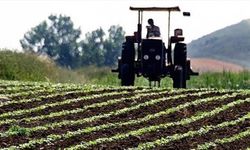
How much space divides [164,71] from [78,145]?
7.44 metres

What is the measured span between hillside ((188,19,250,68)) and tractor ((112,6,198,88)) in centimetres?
2369

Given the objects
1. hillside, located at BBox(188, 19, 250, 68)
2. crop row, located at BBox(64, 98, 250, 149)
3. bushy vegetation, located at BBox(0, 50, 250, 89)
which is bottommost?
crop row, located at BBox(64, 98, 250, 149)

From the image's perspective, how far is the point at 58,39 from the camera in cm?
6012

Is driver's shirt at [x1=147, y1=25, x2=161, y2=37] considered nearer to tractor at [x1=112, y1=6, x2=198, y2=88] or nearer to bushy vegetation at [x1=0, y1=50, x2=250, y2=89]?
tractor at [x1=112, y1=6, x2=198, y2=88]

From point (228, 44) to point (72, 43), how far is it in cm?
1599

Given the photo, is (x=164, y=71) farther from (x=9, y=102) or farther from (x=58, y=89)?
(x=9, y=102)

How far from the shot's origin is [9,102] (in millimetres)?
11961

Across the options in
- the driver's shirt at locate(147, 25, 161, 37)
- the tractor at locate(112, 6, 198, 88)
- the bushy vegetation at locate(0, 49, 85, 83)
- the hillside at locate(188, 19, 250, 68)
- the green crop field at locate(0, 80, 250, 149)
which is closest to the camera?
the green crop field at locate(0, 80, 250, 149)

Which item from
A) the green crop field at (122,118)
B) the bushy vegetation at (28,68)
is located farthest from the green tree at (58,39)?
the green crop field at (122,118)

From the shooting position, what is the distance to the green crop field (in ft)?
30.8

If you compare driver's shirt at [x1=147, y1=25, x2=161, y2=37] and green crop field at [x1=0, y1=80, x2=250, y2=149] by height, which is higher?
driver's shirt at [x1=147, y1=25, x2=161, y2=37]

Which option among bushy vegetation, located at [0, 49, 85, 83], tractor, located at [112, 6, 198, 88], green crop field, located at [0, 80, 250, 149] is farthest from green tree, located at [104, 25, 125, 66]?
green crop field, located at [0, 80, 250, 149]

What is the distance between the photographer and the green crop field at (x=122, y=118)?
9.40 meters

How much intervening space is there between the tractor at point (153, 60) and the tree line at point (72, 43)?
38511 mm
